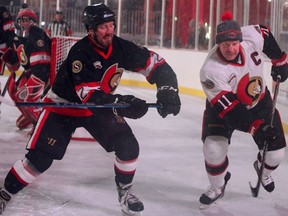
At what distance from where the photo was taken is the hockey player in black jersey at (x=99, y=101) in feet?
8.96

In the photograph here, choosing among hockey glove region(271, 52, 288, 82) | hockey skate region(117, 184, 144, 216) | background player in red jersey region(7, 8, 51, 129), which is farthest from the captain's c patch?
background player in red jersey region(7, 8, 51, 129)

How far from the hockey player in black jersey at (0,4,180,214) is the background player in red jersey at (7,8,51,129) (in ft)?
5.33

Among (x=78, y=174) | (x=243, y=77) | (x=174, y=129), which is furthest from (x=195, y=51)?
(x=243, y=77)

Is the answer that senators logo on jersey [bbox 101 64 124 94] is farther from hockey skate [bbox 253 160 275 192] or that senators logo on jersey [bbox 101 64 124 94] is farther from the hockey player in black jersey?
hockey skate [bbox 253 160 275 192]

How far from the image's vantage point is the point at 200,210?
3.07 metres

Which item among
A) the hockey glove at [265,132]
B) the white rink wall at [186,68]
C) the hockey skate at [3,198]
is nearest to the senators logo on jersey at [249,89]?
the hockey glove at [265,132]

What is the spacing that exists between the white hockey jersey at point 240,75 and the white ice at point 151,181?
0.50 metres

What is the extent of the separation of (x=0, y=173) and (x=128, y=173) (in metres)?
1.06

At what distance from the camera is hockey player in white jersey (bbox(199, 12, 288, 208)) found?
2916 mm

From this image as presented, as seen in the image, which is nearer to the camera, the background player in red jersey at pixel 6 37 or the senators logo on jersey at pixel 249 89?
the senators logo on jersey at pixel 249 89

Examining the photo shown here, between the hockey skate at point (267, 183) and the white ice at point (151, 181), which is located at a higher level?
the hockey skate at point (267, 183)

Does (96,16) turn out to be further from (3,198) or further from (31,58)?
(31,58)

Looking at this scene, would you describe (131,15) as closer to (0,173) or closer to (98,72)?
(0,173)

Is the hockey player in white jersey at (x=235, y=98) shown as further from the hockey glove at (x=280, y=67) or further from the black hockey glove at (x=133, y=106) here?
the black hockey glove at (x=133, y=106)
